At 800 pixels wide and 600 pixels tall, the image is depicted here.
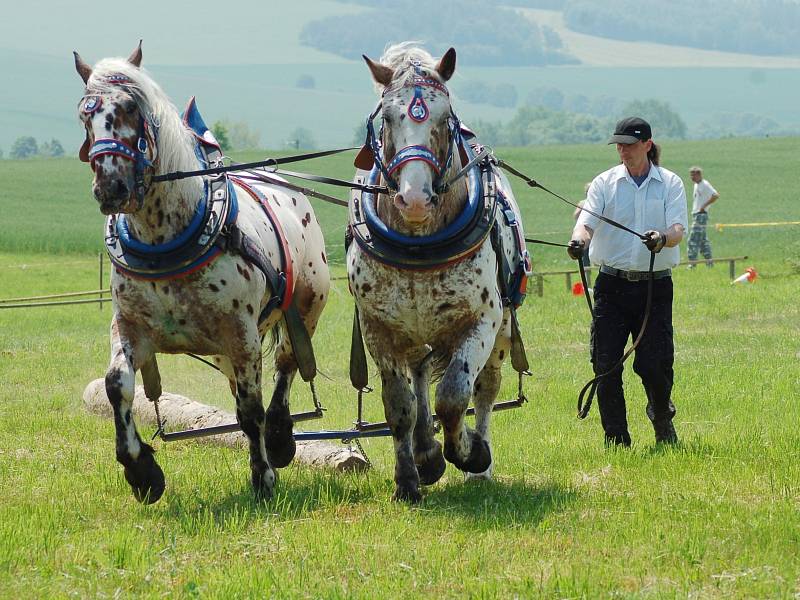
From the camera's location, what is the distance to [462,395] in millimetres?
6250

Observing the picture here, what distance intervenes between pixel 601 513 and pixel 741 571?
1181 mm

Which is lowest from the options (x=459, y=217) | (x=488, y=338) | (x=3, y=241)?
(x=3, y=241)

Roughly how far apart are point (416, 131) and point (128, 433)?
2218mm

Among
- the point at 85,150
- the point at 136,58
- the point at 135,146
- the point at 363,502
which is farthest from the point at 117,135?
the point at 363,502

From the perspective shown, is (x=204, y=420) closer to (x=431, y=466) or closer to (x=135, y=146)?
(x=431, y=466)

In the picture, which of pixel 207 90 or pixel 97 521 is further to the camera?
pixel 207 90

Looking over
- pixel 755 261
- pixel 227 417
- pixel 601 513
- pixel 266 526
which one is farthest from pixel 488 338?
pixel 755 261

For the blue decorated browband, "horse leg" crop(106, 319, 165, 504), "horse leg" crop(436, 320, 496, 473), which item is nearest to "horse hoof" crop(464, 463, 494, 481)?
"horse leg" crop(436, 320, 496, 473)

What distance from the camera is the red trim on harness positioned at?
749 centimetres

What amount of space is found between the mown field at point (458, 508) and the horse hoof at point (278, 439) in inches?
4.1

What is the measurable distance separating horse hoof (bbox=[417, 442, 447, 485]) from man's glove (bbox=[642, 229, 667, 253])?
189 centimetres

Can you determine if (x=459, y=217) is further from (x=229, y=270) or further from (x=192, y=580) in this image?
(x=192, y=580)

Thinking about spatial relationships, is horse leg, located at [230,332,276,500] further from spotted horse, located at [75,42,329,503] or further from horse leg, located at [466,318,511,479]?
horse leg, located at [466,318,511,479]

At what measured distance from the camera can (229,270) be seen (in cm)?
663
